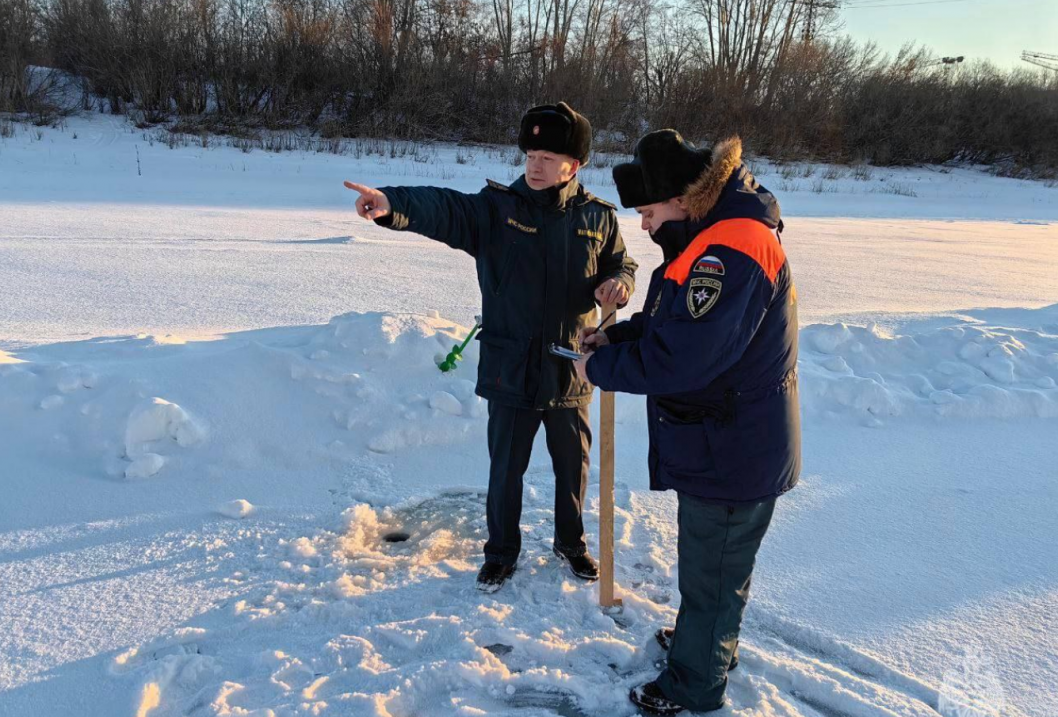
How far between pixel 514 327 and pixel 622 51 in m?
26.5

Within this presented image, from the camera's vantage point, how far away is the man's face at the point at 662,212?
2012 millimetres

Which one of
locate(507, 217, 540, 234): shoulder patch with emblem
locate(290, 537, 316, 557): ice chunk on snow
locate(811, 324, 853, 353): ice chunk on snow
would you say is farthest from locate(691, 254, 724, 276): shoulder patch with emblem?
locate(811, 324, 853, 353): ice chunk on snow

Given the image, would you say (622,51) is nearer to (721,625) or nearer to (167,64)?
(167,64)

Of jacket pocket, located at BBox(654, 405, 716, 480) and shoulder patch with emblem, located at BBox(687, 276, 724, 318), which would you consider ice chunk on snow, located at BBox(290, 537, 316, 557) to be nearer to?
jacket pocket, located at BBox(654, 405, 716, 480)

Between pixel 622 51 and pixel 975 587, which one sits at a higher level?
pixel 622 51

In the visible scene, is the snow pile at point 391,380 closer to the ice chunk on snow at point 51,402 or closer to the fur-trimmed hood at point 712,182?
the ice chunk on snow at point 51,402

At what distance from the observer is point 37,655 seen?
2314 millimetres

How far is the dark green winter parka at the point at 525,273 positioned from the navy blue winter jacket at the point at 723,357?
566 mm

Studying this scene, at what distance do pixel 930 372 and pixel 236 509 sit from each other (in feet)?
14.9

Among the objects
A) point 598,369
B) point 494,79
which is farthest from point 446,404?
point 494,79

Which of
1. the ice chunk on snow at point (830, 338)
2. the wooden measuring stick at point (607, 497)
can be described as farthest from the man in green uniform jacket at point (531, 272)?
the ice chunk on snow at point (830, 338)

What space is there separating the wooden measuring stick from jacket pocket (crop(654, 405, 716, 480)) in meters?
0.54

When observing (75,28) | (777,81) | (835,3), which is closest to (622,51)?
(777,81)

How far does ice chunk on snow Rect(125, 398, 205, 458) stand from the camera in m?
3.46
